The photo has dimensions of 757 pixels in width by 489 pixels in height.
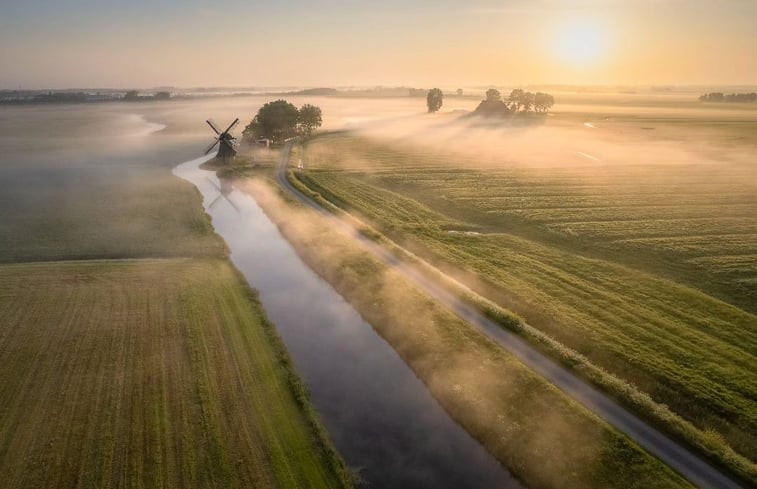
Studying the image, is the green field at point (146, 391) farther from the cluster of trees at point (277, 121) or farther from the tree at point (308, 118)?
the tree at point (308, 118)

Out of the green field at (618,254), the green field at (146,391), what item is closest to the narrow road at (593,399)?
the green field at (618,254)

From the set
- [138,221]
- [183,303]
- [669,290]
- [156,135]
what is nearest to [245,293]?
[183,303]

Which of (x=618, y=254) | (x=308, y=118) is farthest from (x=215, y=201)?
(x=308, y=118)

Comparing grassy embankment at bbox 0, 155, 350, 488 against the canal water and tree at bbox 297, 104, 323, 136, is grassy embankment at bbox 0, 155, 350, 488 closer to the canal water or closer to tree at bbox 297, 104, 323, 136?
the canal water

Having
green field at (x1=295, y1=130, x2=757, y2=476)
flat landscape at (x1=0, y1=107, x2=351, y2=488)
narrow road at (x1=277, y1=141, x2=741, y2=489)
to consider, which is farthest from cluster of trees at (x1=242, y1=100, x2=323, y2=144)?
narrow road at (x1=277, y1=141, x2=741, y2=489)

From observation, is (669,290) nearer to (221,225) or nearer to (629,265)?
(629,265)

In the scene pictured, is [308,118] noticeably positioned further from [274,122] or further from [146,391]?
[146,391]
